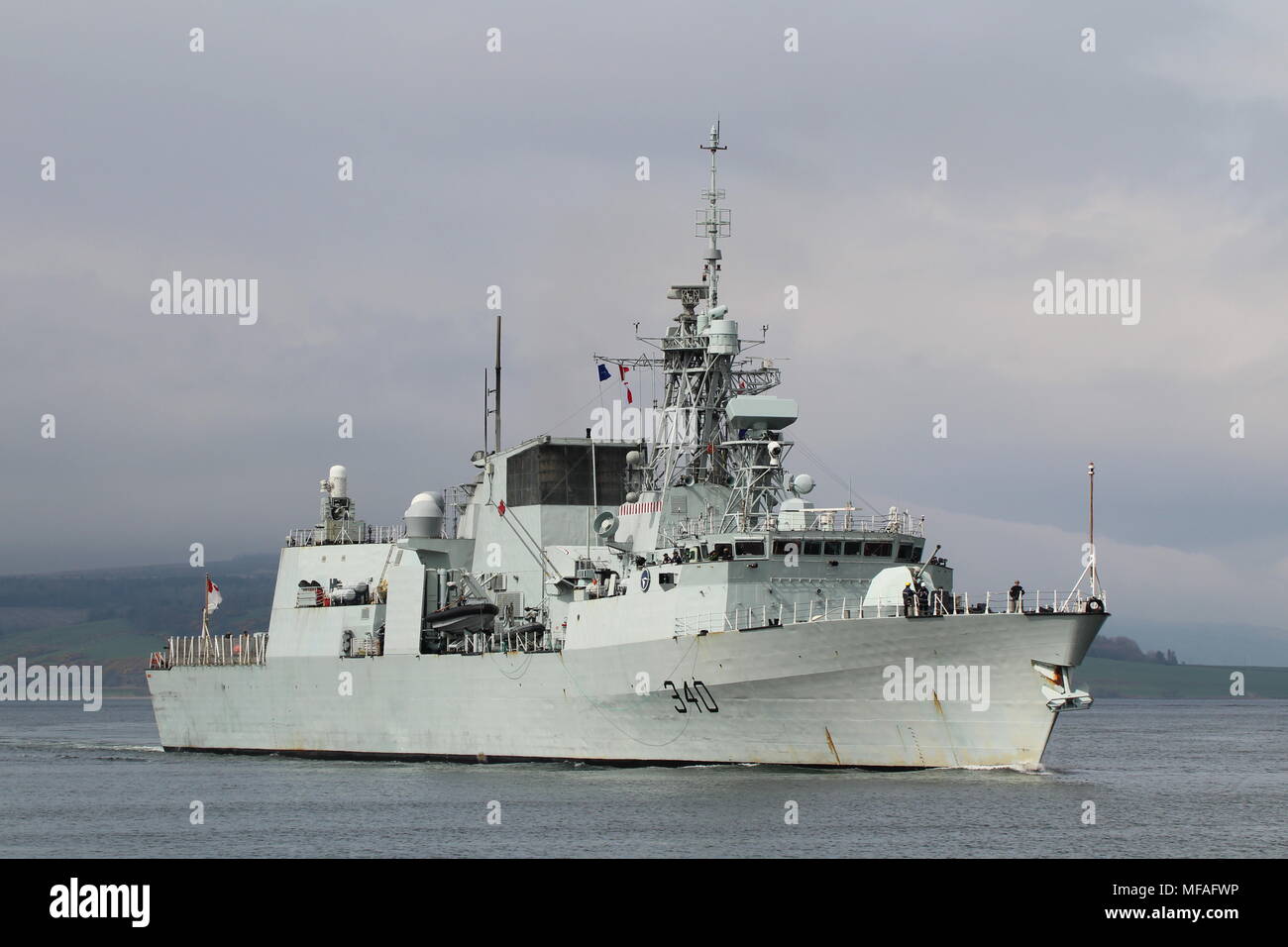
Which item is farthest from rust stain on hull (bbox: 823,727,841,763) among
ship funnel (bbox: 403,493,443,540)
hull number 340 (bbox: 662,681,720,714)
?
ship funnel (bbox: 403,493,443,540)

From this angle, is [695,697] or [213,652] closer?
[695,697]

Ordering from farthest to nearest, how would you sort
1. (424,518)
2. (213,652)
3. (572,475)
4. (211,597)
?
(213,652) < (211,597) < (424,518) < (572,475)

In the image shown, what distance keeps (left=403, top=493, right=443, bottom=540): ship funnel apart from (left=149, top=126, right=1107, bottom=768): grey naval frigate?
0.07 metres

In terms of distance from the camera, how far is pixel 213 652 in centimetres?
5912

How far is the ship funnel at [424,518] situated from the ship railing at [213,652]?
8.00 m

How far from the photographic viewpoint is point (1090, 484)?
113 feet

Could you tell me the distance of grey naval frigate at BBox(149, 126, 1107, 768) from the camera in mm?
35688

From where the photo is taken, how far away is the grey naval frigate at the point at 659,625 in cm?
3569

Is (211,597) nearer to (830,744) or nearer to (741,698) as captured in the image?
(741,698)

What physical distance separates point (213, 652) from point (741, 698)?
2761 centimetres

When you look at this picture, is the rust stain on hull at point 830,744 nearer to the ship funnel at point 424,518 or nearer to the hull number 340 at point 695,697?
the hull number 340 at point 695,697

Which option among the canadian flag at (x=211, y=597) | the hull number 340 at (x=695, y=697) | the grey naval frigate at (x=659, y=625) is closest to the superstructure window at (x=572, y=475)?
the grey naval frigate at (x=659, y=625)

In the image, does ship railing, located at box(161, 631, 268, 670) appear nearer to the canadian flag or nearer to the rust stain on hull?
the canadian flag

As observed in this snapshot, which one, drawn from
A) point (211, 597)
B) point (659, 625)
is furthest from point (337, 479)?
point (659, 625)
